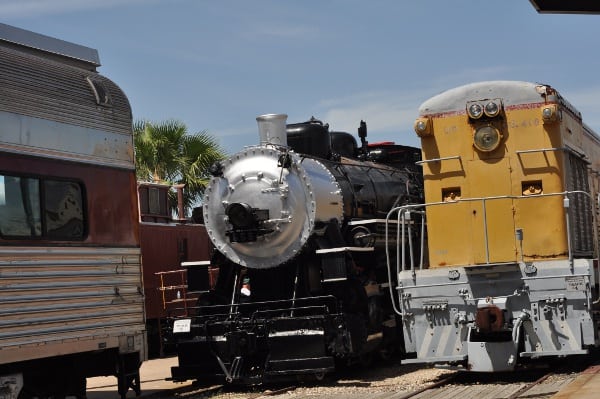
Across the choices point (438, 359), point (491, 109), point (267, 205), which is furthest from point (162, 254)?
point (491, 109)

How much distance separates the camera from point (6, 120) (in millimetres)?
9328

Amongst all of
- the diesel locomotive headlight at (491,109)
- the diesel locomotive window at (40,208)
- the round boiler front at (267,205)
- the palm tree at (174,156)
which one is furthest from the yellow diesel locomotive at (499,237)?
the palm tree at (174,156)

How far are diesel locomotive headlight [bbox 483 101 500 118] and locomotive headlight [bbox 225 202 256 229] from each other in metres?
3.46

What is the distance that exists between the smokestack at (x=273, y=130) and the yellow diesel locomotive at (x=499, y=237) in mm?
Result: 2292

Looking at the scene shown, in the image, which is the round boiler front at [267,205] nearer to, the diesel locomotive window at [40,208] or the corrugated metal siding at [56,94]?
the corrugated metal siding at [56,94]

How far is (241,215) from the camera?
519 inches

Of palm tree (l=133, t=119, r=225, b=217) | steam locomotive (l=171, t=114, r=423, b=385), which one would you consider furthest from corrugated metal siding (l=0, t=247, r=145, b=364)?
palm tree (l=133, t=119, r=225, b=217)

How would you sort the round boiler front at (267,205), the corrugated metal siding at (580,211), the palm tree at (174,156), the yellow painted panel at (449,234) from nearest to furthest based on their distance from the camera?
1. the corrugated metal siding at (580,211)
2. the yellow painted panel at (449,234)
3. the round boiler front at (267,205)
4. the palm tree at (174,156)

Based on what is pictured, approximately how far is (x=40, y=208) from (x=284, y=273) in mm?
4692

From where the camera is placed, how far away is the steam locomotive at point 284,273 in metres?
12.5

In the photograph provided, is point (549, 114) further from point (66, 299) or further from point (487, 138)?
point (66, 299)

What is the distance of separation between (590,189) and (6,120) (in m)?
8.39

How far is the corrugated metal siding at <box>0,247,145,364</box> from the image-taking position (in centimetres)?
911

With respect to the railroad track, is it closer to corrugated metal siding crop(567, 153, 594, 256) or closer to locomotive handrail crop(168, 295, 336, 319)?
locomotive handrail crop(168, 295, 336, 319)
